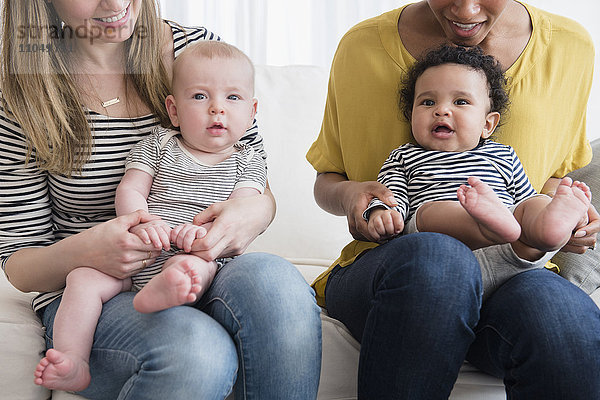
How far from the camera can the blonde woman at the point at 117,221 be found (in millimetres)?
986

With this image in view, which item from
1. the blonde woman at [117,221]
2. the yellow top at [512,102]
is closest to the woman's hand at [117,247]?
the blonde woman at [117,221]

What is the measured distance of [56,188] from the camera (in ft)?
4.00

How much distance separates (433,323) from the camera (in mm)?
988

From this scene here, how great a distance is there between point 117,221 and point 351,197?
0.46m

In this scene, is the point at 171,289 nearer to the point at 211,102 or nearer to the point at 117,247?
the point at 117,247

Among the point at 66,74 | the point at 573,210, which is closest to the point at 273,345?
the point at 573,210

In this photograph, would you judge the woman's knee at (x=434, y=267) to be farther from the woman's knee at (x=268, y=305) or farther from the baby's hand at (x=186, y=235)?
the baby's hand at (x=186, y=235)

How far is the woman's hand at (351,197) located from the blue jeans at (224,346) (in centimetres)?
21

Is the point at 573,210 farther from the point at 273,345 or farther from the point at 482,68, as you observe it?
the point at 273,345

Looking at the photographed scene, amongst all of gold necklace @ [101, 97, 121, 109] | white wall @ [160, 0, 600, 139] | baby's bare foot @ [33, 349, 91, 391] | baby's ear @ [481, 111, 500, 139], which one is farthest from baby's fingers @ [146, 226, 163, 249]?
white wall @ [160, 0, 600, 139]

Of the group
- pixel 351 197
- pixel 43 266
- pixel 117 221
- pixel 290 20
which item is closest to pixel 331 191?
pixel 351 197

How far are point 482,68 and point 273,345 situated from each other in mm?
703

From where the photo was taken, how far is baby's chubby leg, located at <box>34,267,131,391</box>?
0.99 m

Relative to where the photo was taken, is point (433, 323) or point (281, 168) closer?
point (433, 323)
